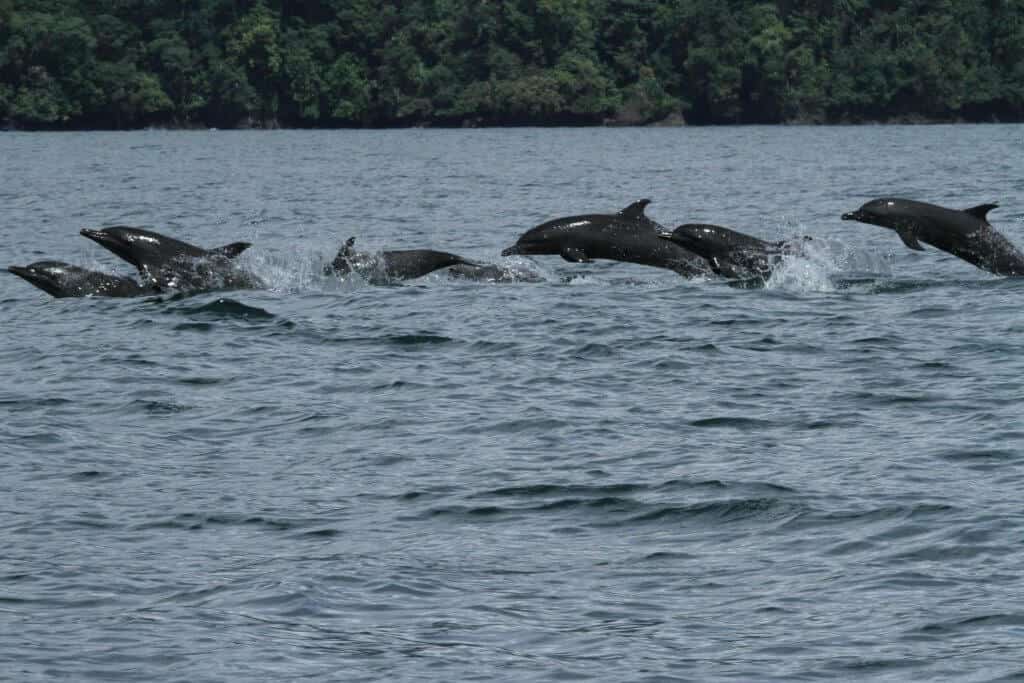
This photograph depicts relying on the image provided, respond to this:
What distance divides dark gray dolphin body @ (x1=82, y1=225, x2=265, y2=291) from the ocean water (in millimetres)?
601

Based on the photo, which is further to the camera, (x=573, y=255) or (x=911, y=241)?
(x=573, y=255)

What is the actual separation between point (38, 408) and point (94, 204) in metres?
40.0

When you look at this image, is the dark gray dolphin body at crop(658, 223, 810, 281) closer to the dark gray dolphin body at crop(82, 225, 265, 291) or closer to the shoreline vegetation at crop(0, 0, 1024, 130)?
the dark gray dolphin body at crop(82, 225, 265, 291)

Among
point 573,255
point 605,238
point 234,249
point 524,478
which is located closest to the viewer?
point 524,478

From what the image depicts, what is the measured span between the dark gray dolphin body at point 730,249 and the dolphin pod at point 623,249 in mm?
15

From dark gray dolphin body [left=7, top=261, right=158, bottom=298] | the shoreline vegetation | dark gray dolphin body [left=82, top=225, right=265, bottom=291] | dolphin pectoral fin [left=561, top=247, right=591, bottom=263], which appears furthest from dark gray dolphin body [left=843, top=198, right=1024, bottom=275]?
the shoreline vegetation

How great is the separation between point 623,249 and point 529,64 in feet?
461

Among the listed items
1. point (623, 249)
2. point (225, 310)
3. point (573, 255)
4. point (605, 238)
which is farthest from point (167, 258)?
point (623, 249)

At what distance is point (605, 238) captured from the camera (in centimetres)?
2673

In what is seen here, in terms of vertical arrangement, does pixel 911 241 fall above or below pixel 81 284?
above

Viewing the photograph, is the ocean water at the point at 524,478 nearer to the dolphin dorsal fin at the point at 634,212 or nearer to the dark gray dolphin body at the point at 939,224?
the dark gray dolphin body at the point at 939,224

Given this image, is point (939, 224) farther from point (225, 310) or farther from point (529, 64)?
point (529, 64)

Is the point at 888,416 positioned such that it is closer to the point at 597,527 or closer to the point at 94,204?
the point at 597,527

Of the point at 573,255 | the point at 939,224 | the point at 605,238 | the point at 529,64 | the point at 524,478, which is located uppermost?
the point at 529,64
